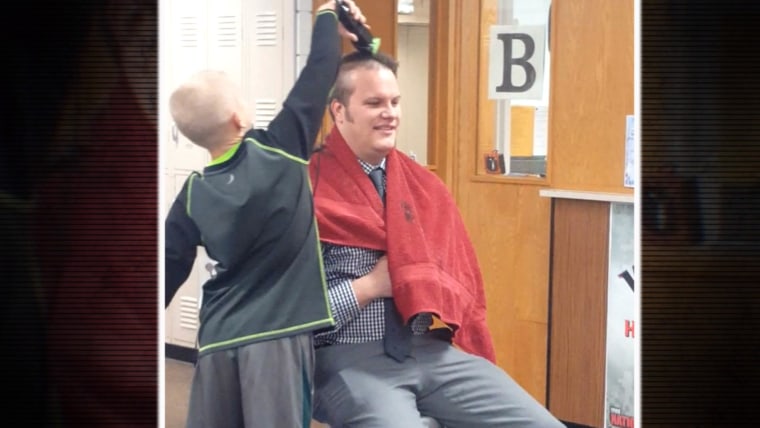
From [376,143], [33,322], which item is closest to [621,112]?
[376,143]

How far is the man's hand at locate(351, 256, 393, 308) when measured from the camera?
1855 millimetres

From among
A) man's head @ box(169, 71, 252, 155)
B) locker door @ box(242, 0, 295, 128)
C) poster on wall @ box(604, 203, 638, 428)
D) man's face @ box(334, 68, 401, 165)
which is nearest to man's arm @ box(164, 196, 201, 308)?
man's head @ box(169, 71, 252, 155)

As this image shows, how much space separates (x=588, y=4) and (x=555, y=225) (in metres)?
0.44

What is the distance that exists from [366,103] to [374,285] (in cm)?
34

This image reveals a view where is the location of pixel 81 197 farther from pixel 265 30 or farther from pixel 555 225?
pixel 555 225

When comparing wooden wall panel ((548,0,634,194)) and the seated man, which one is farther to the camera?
wooden wall panel ((548,0,634,194))

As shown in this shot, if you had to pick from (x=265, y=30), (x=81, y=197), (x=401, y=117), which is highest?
(x=265, y=30)

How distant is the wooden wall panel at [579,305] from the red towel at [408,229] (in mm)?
185

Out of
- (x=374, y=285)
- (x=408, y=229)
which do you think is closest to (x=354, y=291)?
(x=374, y=285)

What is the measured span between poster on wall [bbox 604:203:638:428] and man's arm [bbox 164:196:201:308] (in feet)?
2.71

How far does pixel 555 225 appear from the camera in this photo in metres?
2.02

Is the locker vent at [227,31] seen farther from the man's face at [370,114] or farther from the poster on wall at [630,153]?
the poster on wall at [630,153]

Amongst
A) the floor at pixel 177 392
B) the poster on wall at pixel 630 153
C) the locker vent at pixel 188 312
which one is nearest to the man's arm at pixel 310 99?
the locker vent at pixel 188 312

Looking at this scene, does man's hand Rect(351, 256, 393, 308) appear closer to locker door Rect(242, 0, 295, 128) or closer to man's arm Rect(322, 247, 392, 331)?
man's arm Rect(322, 247, 392, 331)
